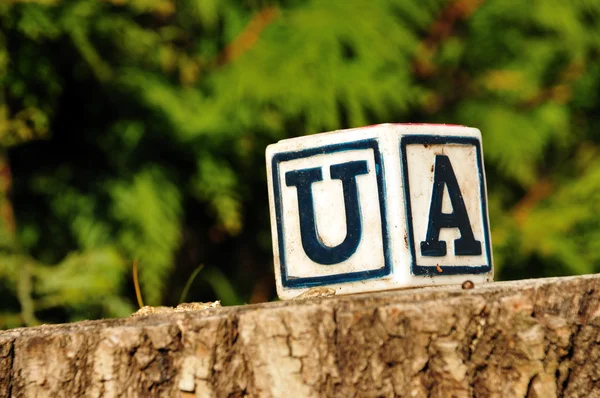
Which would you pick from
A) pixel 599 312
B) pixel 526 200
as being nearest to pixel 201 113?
pixel 526 200

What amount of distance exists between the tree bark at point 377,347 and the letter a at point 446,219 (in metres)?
0.18

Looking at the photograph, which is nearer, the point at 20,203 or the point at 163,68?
the point at 20,203

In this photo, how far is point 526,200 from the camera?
3.42 m

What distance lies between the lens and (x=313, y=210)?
1489mm

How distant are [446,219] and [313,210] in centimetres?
22

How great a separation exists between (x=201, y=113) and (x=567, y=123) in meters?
1.45

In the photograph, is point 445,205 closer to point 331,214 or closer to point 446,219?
point 446,219

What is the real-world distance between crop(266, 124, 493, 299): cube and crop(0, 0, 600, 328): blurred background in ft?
3.34

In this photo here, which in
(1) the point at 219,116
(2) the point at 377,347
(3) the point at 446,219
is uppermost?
(1) the point at 219,116

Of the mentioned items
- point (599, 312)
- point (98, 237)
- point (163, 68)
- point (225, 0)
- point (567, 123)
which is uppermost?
point (225, 0)

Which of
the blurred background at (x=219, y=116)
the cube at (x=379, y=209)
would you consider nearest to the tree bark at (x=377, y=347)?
the cube at (x=379, y=209)

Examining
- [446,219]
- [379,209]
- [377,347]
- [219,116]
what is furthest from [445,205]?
[219,116]

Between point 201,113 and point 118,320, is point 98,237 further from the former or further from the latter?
point 118,320

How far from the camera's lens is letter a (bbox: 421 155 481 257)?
57.5 inches
